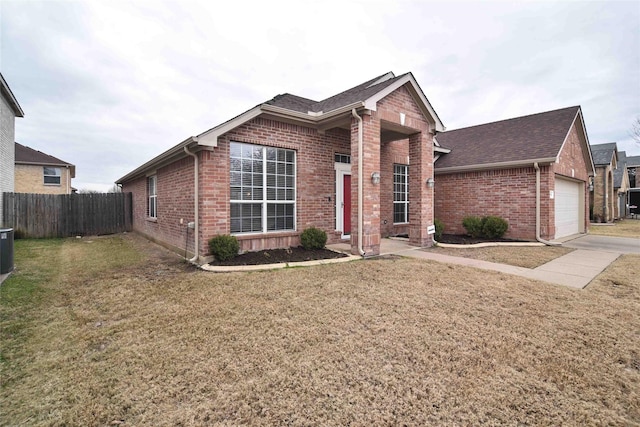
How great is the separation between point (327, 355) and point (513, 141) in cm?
1370

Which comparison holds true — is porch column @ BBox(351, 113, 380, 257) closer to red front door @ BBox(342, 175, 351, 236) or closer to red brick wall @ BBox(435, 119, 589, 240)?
red front door @ BBox(342, 175, 351, 236)

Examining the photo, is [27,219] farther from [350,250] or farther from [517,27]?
[517,27]

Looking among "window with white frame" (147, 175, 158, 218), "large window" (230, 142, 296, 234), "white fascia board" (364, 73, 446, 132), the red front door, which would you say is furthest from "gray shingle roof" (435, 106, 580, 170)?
"window with white frame" (147, 175, 158, 218)

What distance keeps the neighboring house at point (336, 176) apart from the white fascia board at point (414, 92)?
0.10 ft

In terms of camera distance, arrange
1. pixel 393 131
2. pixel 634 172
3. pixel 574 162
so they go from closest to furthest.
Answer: pixel 393 131 → pixel 574 162 → pixel 634 172

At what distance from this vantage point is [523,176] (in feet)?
36.2

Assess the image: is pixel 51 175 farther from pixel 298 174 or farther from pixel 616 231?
pixel 616 231

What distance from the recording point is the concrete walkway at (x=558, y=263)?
5.74 meters

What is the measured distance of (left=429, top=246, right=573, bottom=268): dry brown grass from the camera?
7277 mm

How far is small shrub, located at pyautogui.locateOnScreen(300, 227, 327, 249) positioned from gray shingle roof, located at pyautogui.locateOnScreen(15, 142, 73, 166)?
23291mm

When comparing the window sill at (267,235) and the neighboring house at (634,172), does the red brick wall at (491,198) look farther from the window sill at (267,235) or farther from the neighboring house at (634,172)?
the neighboring house at (634,172)

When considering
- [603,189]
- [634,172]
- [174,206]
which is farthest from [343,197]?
[634,172]

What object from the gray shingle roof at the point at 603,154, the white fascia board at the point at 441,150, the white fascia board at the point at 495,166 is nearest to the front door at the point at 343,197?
the white fascia board at the point at 495,166

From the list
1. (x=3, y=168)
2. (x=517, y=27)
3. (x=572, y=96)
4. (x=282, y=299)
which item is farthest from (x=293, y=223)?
(x=572, y=96)
